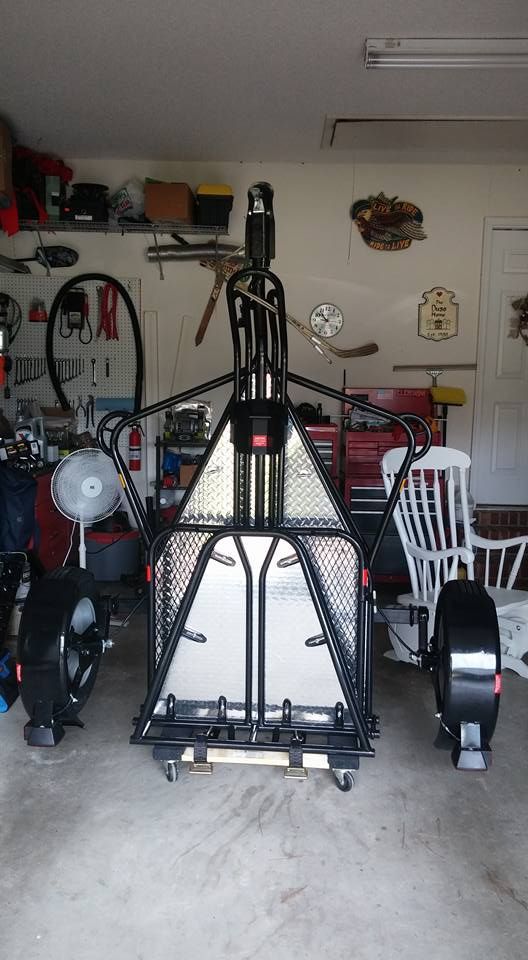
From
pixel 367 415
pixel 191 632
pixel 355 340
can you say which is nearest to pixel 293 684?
pixel 191 632

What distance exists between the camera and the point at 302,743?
232cm

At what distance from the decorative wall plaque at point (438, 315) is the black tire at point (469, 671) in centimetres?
345

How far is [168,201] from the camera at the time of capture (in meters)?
4.84

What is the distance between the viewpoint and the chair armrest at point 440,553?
10.4ft

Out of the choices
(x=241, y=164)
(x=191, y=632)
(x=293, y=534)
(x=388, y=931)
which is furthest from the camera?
(x=241, y=164)

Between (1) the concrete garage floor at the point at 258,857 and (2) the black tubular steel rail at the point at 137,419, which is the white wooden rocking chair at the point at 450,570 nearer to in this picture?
(1) the concrete garage floor at the point at 258,857

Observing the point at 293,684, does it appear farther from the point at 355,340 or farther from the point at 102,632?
the point at 355,340

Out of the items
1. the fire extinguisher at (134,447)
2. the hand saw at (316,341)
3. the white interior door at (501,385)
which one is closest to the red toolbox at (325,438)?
the hand saw at (316,341)

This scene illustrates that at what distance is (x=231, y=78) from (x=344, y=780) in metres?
3.64

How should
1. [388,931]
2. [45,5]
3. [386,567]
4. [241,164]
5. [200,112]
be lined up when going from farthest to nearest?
[241,164]
[386,567]
[200,112]
[45,5]
[388,931]

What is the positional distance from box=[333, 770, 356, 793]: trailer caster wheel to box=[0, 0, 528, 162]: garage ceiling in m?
3.25

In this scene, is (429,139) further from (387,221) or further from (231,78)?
(231,78)

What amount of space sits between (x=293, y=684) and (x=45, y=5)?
3175 mm

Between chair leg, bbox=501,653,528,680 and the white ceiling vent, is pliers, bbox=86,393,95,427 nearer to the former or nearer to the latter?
the white ceiling vent
